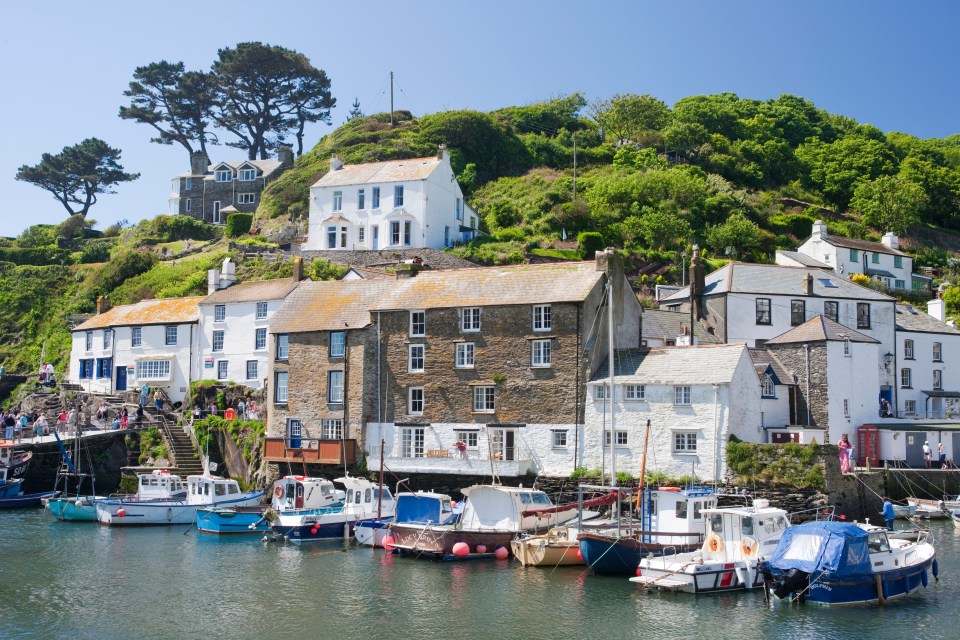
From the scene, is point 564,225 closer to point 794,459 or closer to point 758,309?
point 758,309

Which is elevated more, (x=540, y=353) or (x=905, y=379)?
(x=540, y=353)

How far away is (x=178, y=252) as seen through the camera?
83562 millimetres

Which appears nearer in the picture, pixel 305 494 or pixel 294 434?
pixel 305 494

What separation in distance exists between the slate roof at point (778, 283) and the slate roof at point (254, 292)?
2602 cm

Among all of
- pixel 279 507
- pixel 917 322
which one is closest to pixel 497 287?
pixel 279 507

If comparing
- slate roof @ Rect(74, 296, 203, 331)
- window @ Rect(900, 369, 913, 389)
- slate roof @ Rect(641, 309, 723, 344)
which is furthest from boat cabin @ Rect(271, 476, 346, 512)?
window @ Rect(900, 369, 913, 389)

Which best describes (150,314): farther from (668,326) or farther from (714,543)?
(714,543)

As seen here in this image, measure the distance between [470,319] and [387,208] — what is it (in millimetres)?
32486

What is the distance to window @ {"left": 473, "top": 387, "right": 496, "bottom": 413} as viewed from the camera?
43.6 metres

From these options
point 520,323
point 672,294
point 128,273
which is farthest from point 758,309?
point 128,273

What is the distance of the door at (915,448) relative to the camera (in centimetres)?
4878

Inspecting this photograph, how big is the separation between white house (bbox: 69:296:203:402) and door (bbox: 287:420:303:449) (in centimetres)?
1471

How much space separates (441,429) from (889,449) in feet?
75.8

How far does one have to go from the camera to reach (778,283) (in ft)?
186
